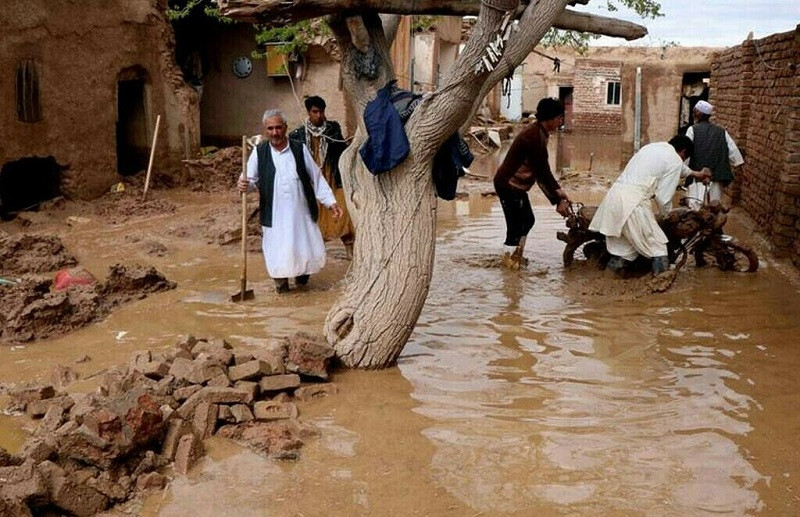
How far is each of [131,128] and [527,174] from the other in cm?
826

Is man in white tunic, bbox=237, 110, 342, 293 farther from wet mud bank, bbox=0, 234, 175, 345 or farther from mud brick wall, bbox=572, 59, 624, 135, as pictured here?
mud brick wall, bbox=572, 59, 624, 135

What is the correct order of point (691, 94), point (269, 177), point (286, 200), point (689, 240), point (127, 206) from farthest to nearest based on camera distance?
point (691, 94)
point (127, 206)
point (689, 240)
point (286, 200)
point (269, 177)

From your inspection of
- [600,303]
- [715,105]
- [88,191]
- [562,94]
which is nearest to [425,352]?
[600,303]

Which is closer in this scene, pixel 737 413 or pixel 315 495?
pixel 315 495

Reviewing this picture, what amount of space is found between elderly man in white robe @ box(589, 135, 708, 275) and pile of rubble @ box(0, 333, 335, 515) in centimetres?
347

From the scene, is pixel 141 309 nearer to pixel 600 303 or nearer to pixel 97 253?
pixel 97 253

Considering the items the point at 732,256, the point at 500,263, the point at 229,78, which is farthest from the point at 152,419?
the point at 229,78

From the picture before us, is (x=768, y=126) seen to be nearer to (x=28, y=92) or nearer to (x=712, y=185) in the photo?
(x=712, y=185)

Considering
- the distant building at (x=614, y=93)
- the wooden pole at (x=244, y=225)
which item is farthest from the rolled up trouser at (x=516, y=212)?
the distant building at (x=614, y=93)

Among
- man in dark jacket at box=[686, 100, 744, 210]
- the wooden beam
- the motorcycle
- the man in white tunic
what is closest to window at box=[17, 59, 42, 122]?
the man in white tunic

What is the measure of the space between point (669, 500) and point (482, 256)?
5528 millimetres

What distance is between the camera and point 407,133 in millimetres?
5238

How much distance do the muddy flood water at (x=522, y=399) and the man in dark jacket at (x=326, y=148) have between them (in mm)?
446

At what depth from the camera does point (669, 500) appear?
3.71 m
